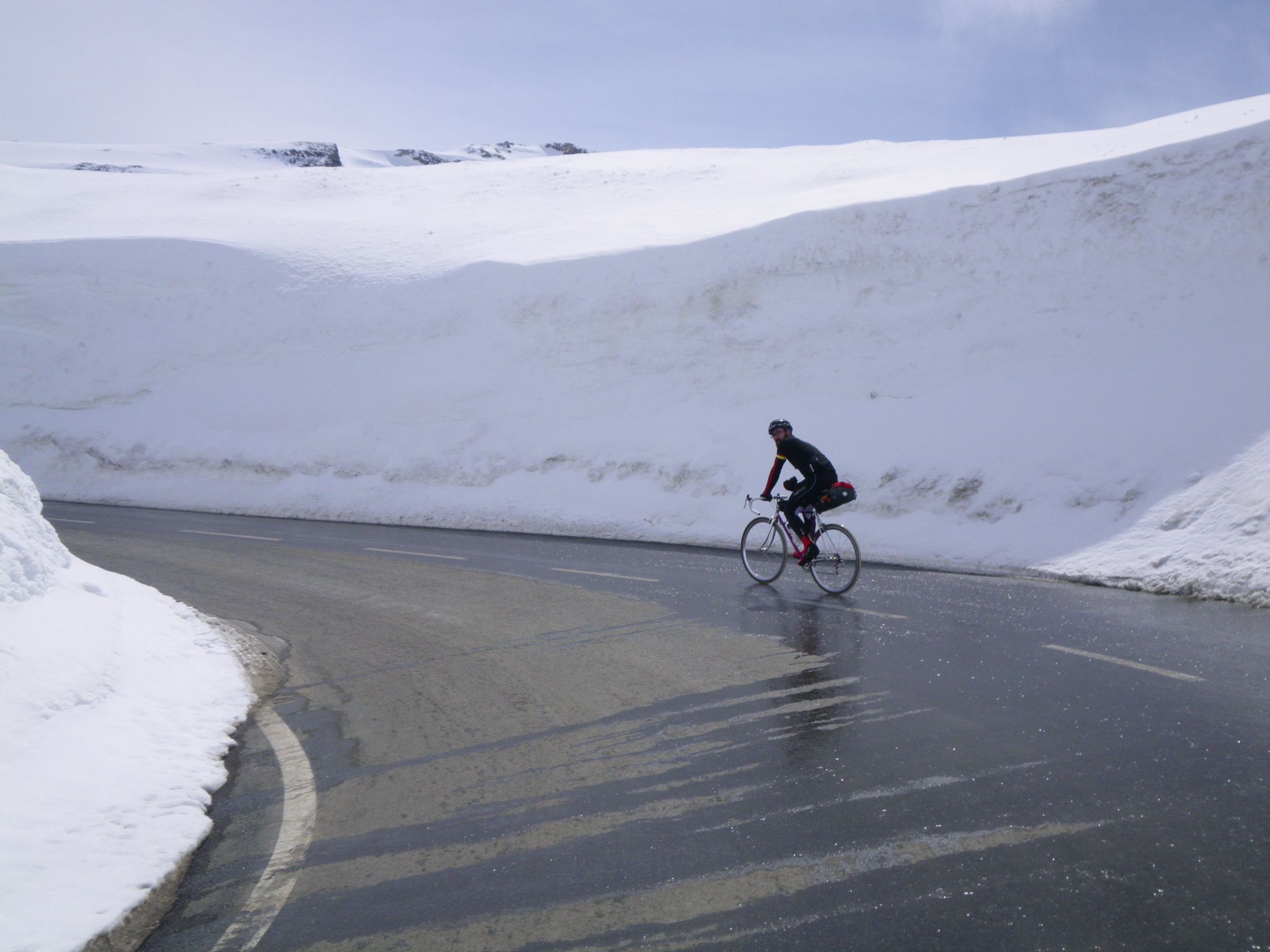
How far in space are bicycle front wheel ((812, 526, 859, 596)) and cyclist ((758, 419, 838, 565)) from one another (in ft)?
0.37

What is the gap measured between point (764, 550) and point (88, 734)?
7.81 metres

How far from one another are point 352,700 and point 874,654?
431 centimetres

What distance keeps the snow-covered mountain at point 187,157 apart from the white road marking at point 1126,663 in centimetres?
8637

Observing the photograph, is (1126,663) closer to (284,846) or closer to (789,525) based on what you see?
(789,525)

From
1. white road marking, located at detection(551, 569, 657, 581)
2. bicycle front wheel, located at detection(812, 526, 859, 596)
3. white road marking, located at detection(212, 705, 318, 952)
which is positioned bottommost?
white road marking, located at detection(212, 705, 318, 952)

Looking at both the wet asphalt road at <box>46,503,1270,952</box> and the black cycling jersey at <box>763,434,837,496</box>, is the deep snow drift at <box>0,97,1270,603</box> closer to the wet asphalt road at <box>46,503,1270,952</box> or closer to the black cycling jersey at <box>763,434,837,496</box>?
the black cycling jersey at <box>763,434,837,496</box>

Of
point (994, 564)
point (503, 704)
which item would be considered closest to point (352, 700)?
point (503, 704)

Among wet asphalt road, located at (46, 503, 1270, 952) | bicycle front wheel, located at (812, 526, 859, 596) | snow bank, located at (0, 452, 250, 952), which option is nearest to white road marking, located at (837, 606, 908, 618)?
wet asphalt road, located at (46, 503, 1270, 952)

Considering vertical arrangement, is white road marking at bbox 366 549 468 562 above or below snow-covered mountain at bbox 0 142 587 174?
below

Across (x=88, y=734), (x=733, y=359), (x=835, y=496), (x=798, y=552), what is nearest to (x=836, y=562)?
(x=798, y=552)

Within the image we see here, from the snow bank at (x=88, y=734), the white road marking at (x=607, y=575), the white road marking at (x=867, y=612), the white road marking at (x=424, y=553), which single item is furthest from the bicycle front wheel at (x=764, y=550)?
the snow bank at (x=88, y=734)

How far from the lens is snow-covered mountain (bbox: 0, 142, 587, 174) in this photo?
110 m

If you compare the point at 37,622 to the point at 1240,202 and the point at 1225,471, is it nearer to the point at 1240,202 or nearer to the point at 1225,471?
the point at 1225,471

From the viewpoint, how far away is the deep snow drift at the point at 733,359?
43.8ft
